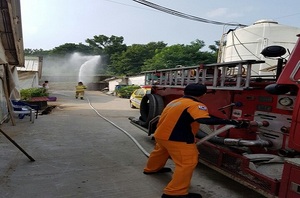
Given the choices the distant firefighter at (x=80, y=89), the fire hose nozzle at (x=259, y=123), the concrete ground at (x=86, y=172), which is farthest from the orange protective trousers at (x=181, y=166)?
the distant firefighter at (x=80, y=89)

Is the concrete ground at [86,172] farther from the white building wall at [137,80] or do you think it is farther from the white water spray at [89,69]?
the white water spray at [89,69]

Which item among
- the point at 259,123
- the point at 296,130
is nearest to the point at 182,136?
the point at 259,123

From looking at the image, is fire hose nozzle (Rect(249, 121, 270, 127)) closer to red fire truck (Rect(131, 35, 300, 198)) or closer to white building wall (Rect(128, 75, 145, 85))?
red fire truck (Rect(131, 35, 300, 198))

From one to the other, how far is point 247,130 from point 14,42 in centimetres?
805

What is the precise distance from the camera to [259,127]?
368 cm

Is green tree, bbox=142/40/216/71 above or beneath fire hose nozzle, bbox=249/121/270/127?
above

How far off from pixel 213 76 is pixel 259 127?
1158 mm

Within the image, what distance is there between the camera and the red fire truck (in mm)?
2738

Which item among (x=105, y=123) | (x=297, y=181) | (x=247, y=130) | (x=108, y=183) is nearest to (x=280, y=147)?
(x=247, y=130)

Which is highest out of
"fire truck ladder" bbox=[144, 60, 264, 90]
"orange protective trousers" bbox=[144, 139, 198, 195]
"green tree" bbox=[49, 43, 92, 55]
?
"green tree" bbox=[49, 43, 92, 55]

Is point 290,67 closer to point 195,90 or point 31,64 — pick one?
point 195,90

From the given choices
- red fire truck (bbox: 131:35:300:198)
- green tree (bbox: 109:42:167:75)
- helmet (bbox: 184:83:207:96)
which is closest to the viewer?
red fire truck (bbox: 131:35:300:198)

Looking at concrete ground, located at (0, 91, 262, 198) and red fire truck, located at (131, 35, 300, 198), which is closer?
red fire truck, located at (131, 35, 300, 198)

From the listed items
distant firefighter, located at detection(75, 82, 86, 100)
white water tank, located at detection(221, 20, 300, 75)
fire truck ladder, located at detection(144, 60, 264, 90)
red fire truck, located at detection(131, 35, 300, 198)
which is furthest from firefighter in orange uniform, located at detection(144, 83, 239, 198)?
distant firefighter, located at detection(75, 82, 86, 100)
